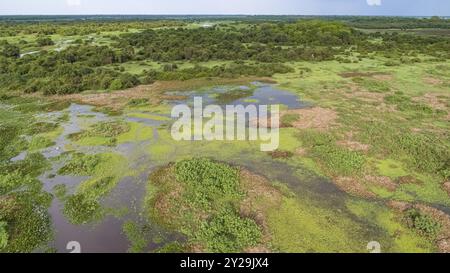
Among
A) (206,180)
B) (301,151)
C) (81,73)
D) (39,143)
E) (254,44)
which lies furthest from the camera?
(254,44)

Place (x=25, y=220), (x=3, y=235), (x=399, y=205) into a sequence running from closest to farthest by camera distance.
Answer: (x=3, y=235), (x=25, y=220), (x=399, y=205)

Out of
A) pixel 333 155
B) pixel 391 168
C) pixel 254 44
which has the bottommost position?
pixel 391 168

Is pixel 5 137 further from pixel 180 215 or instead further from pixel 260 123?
pixel 260 123

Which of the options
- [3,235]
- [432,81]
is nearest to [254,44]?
[432,81]

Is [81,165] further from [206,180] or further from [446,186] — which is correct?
[446,186]
